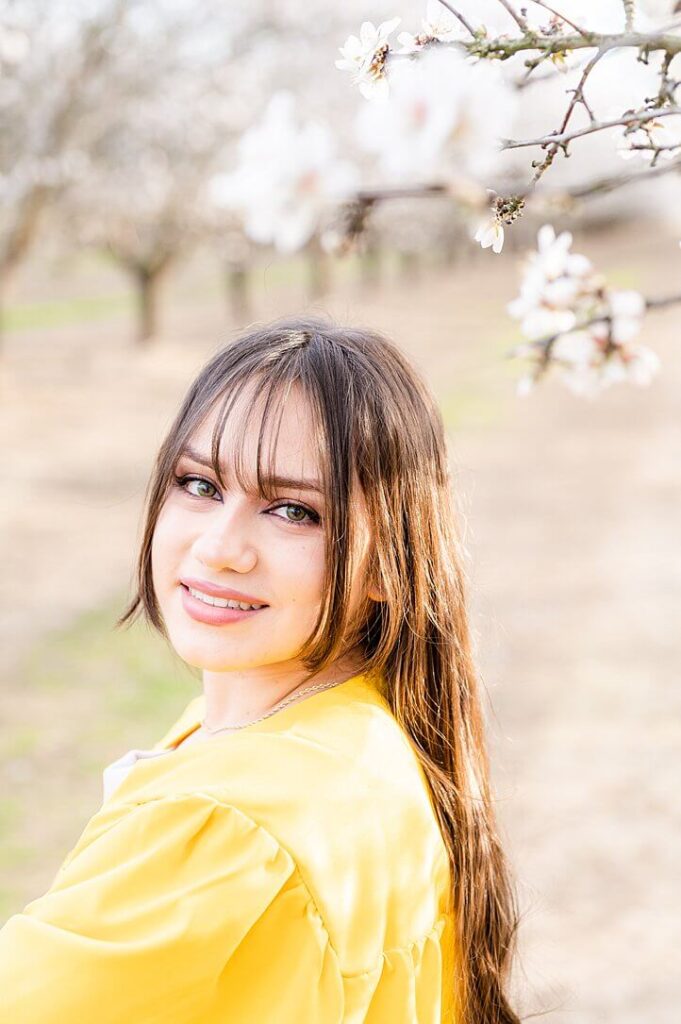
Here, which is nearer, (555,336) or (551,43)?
(551,43)

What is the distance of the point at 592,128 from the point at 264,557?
0.61 meters

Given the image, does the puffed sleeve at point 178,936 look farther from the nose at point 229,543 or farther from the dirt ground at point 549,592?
the dirt ground at point 549,592

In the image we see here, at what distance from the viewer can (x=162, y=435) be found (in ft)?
5.77

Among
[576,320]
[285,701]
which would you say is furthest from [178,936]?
[576,320]

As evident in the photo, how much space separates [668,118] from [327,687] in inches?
30.1

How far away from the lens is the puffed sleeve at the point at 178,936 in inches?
40.4

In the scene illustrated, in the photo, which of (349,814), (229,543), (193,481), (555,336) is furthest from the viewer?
(555,336)

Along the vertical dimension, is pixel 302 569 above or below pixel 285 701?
above

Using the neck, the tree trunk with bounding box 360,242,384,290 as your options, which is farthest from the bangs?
the tree trunk with bounding box 360,242,384,290

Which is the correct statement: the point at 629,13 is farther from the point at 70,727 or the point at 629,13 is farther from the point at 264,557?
the point at 70,727

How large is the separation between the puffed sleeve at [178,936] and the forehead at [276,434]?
1.40ft

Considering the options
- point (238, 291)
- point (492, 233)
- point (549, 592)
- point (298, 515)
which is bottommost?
point (549, 592)

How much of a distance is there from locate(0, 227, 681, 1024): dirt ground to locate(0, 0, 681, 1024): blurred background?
0.02 m

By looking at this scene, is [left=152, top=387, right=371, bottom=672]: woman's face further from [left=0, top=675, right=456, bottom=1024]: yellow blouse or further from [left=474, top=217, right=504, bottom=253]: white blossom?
[left=474, top=217, right=504, bottom=253]: white blossom
